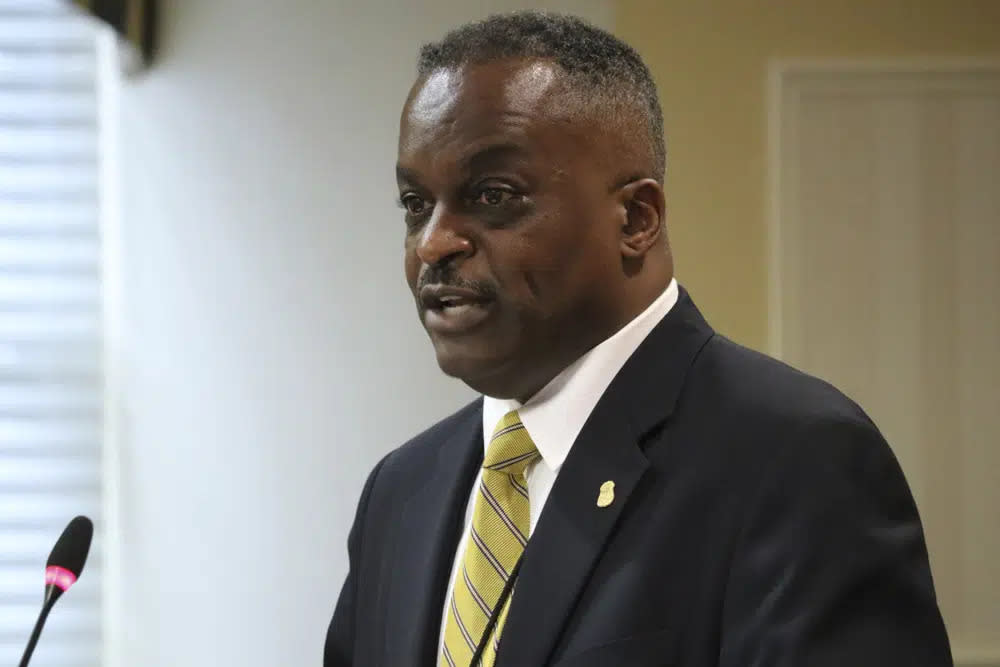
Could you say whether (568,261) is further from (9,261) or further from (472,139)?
(9,261)

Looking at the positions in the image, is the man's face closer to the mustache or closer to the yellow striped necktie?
the mustache

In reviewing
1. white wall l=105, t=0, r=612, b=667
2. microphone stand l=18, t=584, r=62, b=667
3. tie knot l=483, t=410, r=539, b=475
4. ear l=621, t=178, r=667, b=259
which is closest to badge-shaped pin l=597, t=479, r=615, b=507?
tie knot l=483, t=410, r=539, b=475

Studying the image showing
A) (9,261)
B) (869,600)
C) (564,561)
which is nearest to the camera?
(869,600)

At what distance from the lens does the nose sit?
103cm

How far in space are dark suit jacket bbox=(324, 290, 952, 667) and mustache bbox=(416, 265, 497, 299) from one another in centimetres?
16

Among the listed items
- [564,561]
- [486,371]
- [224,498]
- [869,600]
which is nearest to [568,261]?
[486,371]

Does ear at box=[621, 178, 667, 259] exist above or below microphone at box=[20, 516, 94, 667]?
above

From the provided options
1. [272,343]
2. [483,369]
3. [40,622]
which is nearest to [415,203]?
[483,369]

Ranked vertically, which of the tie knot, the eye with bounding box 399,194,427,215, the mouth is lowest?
the tie knot

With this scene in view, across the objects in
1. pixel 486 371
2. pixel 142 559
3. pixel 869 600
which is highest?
pixel 486 371

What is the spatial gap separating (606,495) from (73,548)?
0.55 metres

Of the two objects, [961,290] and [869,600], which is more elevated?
[961,290]

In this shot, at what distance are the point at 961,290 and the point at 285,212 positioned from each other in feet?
4.73

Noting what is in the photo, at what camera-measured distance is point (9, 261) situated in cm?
228
